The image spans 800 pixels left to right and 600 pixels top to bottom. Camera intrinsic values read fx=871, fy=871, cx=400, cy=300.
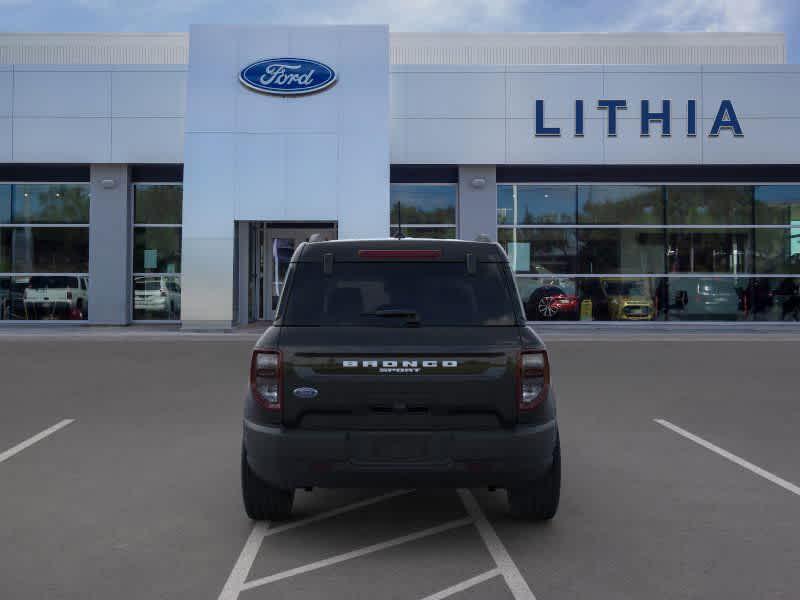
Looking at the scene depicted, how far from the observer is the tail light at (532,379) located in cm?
478

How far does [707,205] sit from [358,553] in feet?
78.2

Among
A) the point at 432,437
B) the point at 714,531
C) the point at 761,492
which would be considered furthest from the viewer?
the point at 761,492

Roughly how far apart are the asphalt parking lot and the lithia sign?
15021 millimetres

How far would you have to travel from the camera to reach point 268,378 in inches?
190

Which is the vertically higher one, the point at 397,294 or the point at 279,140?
the point at 279,140

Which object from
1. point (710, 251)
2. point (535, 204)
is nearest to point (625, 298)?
point (710, 251)

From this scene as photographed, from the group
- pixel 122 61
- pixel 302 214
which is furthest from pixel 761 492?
pixel 122 61

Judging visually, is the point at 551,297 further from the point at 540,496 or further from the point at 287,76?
the point at 540,496

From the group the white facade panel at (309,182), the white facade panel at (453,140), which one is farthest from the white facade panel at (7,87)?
the white facade panel at (453,140)

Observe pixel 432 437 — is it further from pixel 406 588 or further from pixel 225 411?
pixel 225 411

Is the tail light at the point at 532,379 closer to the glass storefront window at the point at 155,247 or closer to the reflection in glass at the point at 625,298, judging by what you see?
the reflection in glass at the point at 625,298

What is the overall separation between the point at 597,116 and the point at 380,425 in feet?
70.7

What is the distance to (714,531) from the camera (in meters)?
5.29

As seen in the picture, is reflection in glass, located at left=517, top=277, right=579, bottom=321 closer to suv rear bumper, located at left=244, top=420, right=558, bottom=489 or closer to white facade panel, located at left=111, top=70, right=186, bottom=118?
white facade panel, located at left=111, top=70, right=186, bottom=118
